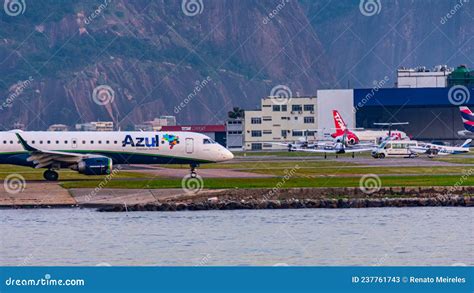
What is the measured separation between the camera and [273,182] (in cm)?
7781

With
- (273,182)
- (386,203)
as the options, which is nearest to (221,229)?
(386,203)

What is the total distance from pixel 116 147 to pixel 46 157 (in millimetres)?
5424

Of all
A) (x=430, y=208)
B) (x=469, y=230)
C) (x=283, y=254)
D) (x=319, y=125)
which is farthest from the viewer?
(x=319, y=125)

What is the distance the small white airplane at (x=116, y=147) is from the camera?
84.3 m

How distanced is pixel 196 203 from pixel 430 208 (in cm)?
1274

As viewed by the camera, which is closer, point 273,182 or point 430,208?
point 430,208

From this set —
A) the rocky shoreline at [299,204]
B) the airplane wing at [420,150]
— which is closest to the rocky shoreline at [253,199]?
the rocky shoreline at [299,204]

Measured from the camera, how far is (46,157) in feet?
272

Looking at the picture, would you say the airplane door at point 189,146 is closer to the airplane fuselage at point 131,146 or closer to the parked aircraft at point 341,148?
the airplane fuselage at point 131,146

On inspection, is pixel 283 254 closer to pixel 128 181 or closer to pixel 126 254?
pixel 126 254

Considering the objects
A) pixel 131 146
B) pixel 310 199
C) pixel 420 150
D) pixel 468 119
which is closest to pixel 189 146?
pixel 131 146

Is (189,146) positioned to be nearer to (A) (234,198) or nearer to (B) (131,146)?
(B) (131,146)

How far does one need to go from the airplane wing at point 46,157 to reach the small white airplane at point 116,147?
7 cm

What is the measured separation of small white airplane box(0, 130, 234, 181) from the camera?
277 ft
